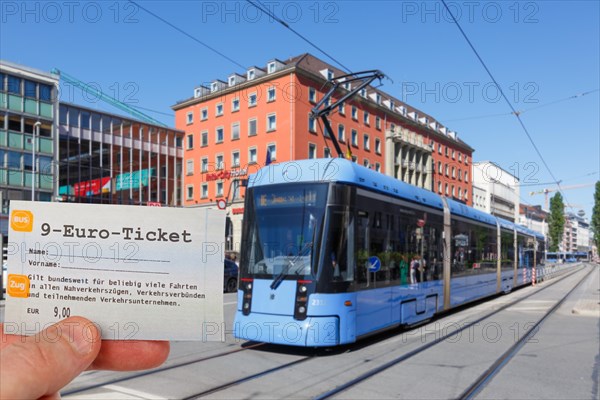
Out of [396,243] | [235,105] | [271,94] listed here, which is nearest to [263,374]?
[396,243]

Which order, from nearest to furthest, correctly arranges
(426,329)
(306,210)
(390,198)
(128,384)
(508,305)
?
(128,384) < (306,210) < (390,198) < (426,329) < (508,305)

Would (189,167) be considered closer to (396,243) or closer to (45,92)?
(45,92)

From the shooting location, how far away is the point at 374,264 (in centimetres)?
938

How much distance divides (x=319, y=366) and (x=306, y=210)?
2.47m

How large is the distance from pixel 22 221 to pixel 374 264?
8104mm

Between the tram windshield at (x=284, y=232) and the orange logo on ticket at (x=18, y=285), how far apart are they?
672 centimetres

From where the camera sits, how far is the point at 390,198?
33.4 feet

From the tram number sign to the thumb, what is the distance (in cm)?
780

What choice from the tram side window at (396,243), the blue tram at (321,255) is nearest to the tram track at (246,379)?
the blue tram at (321,255)

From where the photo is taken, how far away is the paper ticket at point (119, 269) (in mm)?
Result: 1661

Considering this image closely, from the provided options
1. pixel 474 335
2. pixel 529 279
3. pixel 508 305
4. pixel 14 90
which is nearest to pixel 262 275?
pixel 474 335

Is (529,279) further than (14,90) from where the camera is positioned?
No

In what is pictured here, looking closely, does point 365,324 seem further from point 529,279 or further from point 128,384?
point 529,279

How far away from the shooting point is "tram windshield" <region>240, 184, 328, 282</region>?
8367 millimetres
